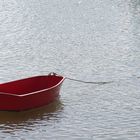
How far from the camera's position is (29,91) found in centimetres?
1788

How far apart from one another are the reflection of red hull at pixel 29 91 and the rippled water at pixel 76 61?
1.10 feet

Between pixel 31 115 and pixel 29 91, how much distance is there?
57.9 inches

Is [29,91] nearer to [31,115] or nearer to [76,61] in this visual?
[31,115]

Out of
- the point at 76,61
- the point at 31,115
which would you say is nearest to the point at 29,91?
the point at 31,115

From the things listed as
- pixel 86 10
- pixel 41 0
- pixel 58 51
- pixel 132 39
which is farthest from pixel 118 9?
pixel 58 51

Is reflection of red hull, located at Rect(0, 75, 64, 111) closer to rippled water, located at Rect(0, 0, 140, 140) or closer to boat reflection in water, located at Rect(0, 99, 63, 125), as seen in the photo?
boat reflection in water, located at Rect(0, 99, 63, 125)

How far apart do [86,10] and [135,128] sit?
21.3 metres

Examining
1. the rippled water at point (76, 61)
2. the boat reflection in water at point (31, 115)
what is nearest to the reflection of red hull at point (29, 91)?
the boat reflection in water at point (31, 115)

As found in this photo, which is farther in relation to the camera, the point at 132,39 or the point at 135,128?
the point at 132,39

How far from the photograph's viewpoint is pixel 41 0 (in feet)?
→ 129

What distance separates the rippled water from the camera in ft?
52.0

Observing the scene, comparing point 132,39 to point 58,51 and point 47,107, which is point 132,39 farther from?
point 47,107

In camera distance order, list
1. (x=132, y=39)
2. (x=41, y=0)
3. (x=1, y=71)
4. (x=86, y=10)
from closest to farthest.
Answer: (x=1, y=71), (x=132, y=39), (x=86, y=10), (x=41, y=0)

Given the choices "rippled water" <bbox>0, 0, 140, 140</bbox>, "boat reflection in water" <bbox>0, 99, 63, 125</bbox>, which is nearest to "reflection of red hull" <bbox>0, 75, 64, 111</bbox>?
"boat reflection in water" <bbox>0, 99, 63, 125</bbox>
